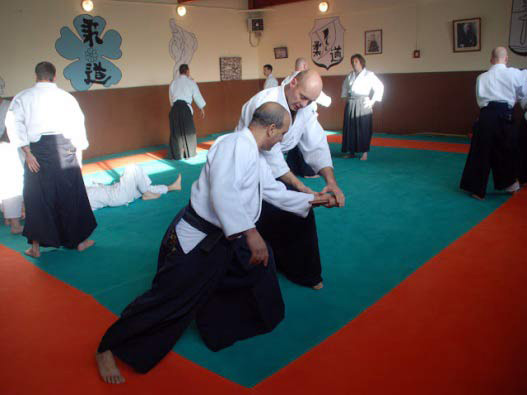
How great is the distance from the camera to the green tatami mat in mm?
2340

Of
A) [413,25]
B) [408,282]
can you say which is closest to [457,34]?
[413,25]

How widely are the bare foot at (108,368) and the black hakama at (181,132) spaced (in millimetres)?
5669

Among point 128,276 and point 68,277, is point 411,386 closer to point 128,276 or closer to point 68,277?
point 128,276

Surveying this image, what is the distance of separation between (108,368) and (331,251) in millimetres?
1873

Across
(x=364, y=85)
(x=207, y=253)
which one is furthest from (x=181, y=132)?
(x=207, y=253)

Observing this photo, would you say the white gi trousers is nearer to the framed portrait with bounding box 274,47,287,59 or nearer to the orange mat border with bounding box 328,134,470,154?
the orange mat border with bounding box 328,134,470,154

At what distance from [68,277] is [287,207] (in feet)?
5.84

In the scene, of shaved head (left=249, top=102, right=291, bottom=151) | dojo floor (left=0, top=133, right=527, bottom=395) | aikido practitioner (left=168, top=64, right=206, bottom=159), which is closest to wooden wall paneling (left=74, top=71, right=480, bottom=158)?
aikido practitioner (left=168, top=64, right=206, bottom=159)

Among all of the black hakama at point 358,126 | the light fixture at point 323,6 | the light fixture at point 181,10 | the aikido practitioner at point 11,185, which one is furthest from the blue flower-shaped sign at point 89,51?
the black hakama at point 358,126

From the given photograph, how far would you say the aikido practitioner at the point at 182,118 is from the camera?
24.8ft

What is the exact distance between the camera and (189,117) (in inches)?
302

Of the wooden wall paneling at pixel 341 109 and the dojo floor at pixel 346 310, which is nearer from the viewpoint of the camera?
the dojo floor at pixel 346 310

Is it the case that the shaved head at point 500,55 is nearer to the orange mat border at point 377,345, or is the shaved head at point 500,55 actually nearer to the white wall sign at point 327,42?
the orange mat border at point 377,345

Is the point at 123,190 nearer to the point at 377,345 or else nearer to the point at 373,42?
the point at 377,345
